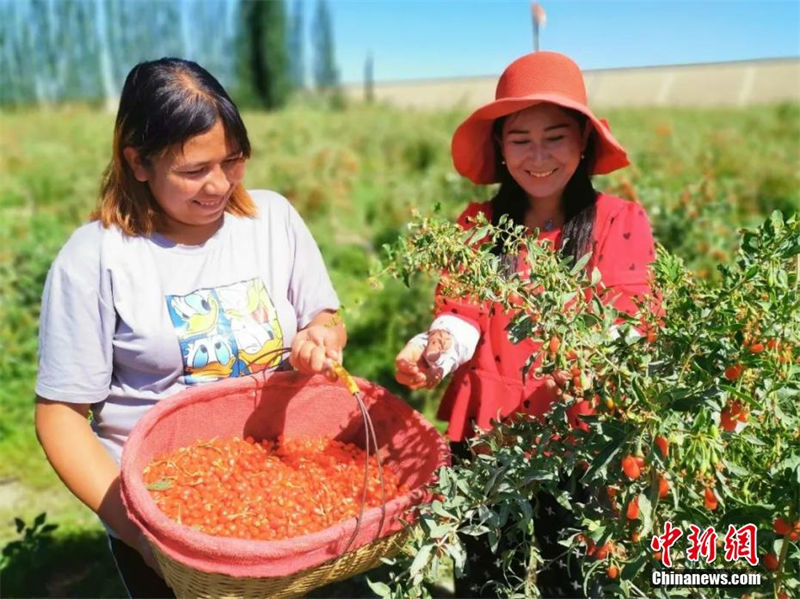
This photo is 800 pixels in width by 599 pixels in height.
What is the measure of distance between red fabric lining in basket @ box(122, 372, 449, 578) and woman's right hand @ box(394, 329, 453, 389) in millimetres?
68

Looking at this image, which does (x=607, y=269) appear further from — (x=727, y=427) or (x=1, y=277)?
(x=1, y=277)

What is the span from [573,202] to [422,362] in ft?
1.79

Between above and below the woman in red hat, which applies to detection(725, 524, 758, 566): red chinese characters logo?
below

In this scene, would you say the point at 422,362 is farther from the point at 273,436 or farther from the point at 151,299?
the point at 151,299

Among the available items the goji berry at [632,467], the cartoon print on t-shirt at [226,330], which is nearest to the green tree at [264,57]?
the cartoon print on t-shirt at [226,330]

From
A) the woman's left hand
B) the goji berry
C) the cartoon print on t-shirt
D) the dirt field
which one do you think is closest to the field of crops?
the woman's left hand

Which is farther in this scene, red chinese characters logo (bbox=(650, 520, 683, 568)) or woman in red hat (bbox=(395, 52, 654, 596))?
woman in red hat (bbox=(395, 52, 654, 596))

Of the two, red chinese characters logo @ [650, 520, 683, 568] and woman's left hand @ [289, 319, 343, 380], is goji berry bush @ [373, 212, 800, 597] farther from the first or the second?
woman's left hand @ [289, 319, 343, 380]

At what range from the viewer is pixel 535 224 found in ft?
6.31

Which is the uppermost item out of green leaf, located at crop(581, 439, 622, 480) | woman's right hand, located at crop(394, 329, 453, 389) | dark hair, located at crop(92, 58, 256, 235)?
dark hair, located at crop(92, 58, 256, 235)

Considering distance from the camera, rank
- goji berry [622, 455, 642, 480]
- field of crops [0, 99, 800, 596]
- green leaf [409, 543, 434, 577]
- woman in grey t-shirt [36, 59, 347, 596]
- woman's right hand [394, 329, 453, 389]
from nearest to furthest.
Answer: goji berry [622, 455, 642, 480] → green leaf [409, 543, 434, 577] → woman in grey t-shirt [36, 59, 347, 596] → woman's right hand [394, 329, 453, 389] → field of crops [0, 99, 800, 596]

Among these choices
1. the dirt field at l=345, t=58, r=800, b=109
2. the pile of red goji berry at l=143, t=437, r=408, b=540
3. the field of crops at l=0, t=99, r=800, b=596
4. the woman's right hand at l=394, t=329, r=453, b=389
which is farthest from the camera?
the dirt field at l=345, t=58, r=800, b=109

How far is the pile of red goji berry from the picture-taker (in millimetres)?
1513

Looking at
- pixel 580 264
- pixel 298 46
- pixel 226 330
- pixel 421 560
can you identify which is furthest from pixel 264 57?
pixel 421 560
